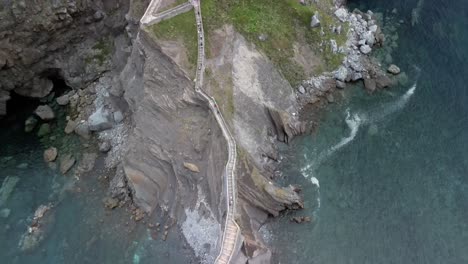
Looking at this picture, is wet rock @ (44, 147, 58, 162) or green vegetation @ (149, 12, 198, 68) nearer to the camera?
green vegetation @ (149, 12, 198, 68)

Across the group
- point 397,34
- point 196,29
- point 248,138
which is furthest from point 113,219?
point 397,34

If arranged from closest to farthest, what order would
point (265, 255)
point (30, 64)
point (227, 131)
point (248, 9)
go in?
point (265, 255), point (227, 131), point (248, 9), point (30, 64)

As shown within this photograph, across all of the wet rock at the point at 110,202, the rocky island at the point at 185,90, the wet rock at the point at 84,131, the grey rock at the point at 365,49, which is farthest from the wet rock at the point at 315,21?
the wet rock at the point at 110,202

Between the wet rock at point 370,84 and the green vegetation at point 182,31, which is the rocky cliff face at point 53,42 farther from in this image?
the wet rock at point 370,84

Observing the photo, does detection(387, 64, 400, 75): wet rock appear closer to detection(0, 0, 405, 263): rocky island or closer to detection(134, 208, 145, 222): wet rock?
detection(0, 0, 405, 263): rocky island

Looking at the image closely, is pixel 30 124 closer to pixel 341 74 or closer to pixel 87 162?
pixel 87 162

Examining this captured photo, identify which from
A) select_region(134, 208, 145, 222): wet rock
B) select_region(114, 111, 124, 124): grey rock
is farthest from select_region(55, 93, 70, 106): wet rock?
select_region(134, 208, 145, 222): wet rock

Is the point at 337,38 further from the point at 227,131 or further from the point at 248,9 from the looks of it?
the point at 227,131
